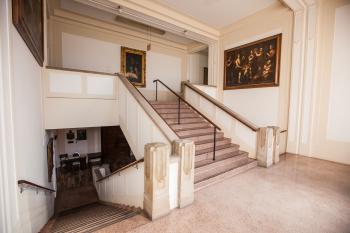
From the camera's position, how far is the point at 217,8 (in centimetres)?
630

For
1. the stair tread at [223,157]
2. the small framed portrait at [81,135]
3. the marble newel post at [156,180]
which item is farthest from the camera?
the small framed portrait at [81,135]

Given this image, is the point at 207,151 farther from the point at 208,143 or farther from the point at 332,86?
the point at 332,86

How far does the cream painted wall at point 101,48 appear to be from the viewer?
6.64m

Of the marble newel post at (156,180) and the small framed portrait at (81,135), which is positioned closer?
the marble newel post at (156,180)

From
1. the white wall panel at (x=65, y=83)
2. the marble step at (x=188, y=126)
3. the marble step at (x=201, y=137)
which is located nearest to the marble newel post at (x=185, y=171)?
the marble step at (x=201, y=137)

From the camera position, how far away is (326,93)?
5.05 m

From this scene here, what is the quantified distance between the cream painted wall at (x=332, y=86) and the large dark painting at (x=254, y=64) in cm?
117

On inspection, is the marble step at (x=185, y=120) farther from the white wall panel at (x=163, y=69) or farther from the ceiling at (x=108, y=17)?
the ceiling at (x=108, y=17)

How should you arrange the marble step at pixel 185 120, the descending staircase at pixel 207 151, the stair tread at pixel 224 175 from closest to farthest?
the stair tread at pixel 224 175
the descending staircase at pixel 207 151
the marble step at pixel 185 120

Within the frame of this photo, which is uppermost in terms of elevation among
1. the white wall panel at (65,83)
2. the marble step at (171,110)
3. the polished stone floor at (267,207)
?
the white wall panel at (65,83)

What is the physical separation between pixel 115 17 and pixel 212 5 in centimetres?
385

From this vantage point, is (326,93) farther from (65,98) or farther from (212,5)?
(65,98)

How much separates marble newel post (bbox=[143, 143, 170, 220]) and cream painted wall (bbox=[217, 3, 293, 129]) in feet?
17.0

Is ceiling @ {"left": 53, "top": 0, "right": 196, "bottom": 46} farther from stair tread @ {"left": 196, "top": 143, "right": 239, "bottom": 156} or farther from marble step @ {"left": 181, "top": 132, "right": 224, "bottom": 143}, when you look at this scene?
stair tread @ {"left": 196, "top": 143, "right": 239, "bottom": 156}
